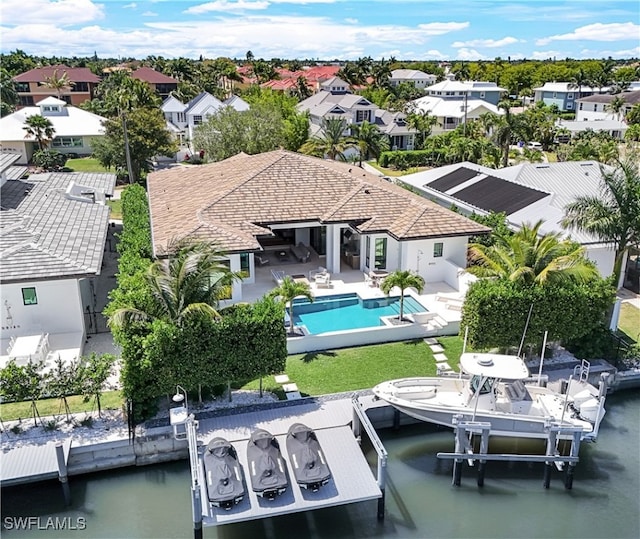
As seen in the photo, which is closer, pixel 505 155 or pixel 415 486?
pixel 415 486

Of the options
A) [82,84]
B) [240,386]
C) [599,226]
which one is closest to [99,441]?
[240,386]

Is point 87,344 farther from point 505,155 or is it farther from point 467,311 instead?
point 505,155

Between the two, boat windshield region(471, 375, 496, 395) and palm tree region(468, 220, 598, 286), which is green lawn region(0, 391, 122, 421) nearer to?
boat windshield region(471, 375, 496, 395)

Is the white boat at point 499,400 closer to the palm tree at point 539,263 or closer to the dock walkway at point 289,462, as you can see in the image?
the dock walkway at point 289,462

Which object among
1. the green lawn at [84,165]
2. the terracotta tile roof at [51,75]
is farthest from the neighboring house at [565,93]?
the green lawn at [84,165]

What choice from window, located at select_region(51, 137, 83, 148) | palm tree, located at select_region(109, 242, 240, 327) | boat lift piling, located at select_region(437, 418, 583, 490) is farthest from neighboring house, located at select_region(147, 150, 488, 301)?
window, located at select_region(51, 137, 83, 148)
